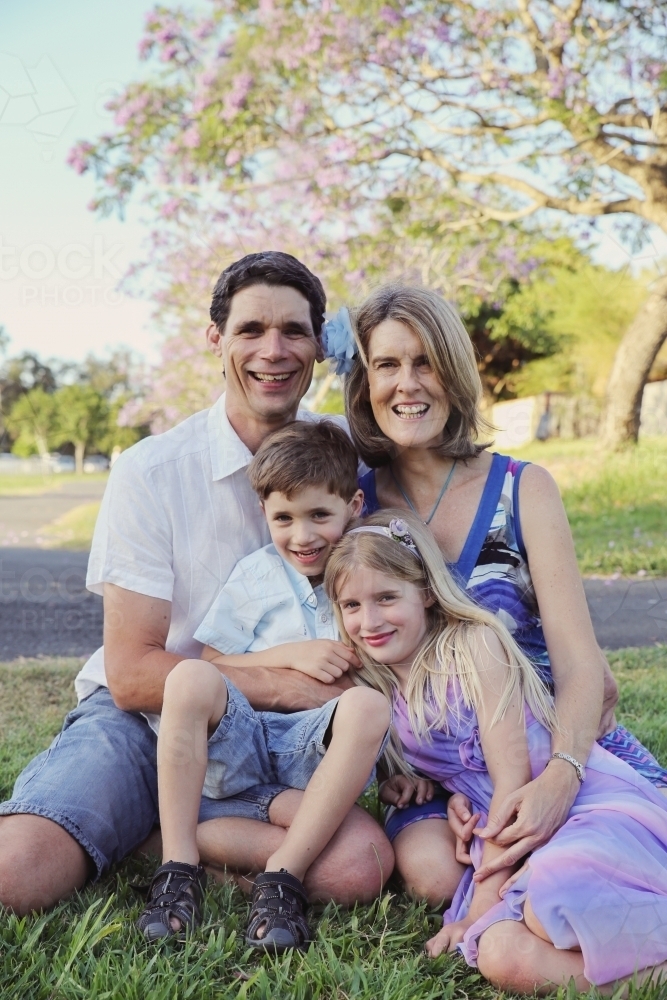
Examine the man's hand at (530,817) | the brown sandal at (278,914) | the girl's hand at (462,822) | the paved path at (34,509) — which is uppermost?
the man's hand at (530,817)

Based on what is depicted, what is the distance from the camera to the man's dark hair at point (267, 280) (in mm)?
2611

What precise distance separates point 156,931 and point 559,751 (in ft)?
3.07

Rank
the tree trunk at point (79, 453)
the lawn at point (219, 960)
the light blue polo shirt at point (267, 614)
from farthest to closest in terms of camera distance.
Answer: the tree trunk at point (79, 453), the light blue polo shirt at point (267, 614), the lawn at point (219, 960)

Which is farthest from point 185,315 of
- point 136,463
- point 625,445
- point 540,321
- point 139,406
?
point 540,321

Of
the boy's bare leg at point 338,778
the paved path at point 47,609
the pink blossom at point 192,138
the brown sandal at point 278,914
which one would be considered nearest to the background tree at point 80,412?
the paved path at point 47,609

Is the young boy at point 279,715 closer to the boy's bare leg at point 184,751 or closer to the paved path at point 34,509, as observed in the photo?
the boy's bare leg at point 184,751

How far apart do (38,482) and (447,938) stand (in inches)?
1116

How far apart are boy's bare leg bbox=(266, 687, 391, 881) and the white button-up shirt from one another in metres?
0.62

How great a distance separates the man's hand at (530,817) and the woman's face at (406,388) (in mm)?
885

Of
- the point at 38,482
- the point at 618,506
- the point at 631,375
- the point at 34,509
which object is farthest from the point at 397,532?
the point at 38,482

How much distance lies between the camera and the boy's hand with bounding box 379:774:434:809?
2291 millimetres

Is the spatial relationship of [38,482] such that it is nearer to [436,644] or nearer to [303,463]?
[303,463]

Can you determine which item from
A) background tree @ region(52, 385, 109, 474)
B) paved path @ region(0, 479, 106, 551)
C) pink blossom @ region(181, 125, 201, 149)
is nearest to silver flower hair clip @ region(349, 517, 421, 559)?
pink blossom @ region(181, 125, 201, 149)

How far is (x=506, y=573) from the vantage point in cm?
238
